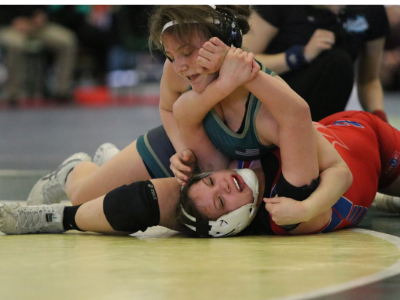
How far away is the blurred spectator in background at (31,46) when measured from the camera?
10359mm

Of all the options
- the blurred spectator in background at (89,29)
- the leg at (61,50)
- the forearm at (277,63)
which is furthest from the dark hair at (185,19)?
the blurred spectator in background at (89,29)

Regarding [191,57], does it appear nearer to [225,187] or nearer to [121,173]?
[225,187]

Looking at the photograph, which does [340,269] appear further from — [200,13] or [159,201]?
[200,13]

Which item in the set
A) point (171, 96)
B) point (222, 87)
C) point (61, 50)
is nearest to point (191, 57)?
point (222, 87)

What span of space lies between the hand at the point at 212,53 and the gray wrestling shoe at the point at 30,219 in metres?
0.87

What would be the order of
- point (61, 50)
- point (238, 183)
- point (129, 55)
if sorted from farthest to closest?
point (129, 55), point (61, 50), point (238, 183)

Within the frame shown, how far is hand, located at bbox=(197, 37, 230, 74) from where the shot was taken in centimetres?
178

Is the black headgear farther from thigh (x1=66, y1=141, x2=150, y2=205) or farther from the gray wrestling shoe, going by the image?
the gray wrestling shoe

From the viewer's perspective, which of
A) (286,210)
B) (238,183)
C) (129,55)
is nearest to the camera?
(286,210)

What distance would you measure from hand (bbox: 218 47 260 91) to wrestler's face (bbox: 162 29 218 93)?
10 centimetres

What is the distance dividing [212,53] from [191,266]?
0.68 meters

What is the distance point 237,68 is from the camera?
5.94 feet

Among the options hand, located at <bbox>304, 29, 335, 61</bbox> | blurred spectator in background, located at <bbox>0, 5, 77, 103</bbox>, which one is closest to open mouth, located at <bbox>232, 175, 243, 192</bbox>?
hand, located at <bbox>304, 29, 335, 61</bbox>


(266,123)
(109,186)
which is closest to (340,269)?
(266,123)
